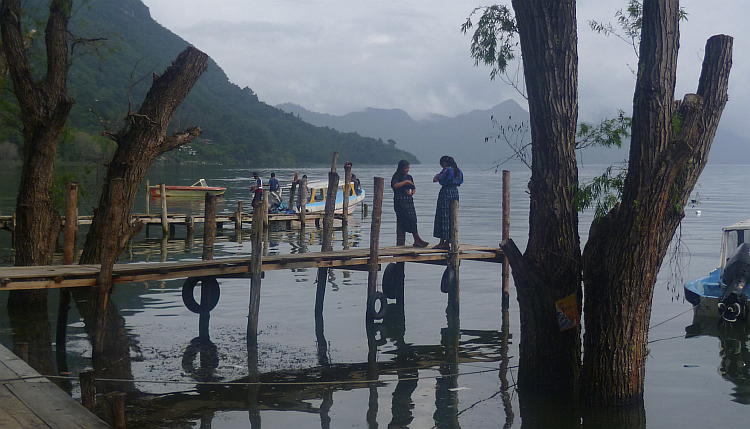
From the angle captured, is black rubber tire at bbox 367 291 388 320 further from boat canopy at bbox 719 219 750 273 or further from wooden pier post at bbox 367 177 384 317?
boat canopy at bbox 719 219 750 273

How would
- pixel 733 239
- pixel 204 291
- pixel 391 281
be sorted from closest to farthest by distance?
pixel 204 291 < pixel 733 239 < pixel 391 281

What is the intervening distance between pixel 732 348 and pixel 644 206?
658cm

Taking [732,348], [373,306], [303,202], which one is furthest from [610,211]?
[303,202]

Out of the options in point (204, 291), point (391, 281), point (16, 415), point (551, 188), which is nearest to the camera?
point (16, 415)

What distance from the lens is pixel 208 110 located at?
120 m

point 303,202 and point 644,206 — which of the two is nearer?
point 644,206

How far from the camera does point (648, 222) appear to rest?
22.6ft

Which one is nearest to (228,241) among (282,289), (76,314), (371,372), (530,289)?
(282,289)

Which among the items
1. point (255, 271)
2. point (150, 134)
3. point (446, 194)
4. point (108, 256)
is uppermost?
point (150, 134)

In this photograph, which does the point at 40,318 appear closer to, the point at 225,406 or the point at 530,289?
the point at 225,406

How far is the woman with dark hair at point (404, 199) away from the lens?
13.6 meters

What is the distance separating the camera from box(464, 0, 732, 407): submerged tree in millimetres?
6859

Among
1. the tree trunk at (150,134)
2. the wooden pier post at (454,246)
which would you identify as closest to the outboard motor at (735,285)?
the wooden pier post at (454,246)

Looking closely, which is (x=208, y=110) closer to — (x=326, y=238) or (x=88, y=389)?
(x=326, y=238)
